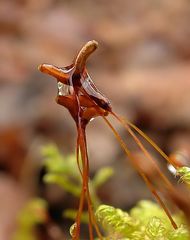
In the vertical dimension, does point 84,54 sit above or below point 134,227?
above

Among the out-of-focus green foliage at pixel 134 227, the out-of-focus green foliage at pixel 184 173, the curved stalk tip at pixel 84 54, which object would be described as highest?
the curved stalk tip at pixel 84 54

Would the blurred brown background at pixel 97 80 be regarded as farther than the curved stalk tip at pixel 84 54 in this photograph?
Yes

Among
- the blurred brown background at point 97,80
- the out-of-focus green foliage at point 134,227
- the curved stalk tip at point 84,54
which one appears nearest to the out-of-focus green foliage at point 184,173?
the out-of-focus green foliage at point 134,227

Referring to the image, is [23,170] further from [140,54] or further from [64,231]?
[140,54]

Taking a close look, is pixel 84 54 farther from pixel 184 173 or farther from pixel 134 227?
pixel 134 227

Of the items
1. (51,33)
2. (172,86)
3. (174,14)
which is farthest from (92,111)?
(174,14)

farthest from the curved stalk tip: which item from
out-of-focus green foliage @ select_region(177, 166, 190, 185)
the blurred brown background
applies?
the blurred brown background

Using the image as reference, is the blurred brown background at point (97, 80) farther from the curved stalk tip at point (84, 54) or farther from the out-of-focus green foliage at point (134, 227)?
the curved stalk tip at point (84, 54)

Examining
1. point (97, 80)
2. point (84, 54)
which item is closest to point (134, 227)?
point (84, 54)
